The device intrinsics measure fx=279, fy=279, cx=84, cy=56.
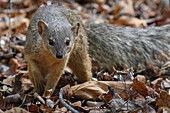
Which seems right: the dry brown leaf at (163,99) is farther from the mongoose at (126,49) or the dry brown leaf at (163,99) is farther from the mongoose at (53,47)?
the mongoose at (126,49)

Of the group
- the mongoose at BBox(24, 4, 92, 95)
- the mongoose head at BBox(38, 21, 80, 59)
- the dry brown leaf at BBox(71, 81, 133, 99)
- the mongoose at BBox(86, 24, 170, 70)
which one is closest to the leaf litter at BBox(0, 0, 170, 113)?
the dry brown leaf at BBox(71, 81, 133, 99)

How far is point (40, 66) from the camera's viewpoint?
185 inches

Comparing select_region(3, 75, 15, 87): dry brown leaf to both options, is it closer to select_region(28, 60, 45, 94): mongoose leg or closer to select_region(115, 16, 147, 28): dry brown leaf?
select_region(28, 60, 45, 94): mongoose leg

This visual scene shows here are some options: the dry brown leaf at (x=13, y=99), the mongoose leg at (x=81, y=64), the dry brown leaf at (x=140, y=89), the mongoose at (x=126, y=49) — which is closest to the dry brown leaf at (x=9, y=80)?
the dry brown leaf at (x=13, y=99)

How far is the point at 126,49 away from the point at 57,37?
186cm

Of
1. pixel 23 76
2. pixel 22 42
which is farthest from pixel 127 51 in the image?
pixel 22 42

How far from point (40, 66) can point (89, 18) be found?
371 cm

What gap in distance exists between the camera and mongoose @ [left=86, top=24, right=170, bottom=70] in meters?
5.26

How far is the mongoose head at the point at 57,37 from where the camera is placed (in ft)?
12.5

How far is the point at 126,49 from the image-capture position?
17.4 ft

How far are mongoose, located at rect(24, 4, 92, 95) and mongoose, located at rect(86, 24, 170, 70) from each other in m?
0.31

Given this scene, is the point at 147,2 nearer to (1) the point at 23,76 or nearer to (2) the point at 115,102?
(1) the point at 23,76

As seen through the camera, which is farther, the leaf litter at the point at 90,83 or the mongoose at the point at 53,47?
the mongoose at the point at 53,47

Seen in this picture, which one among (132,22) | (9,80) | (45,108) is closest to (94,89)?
(45,108)
